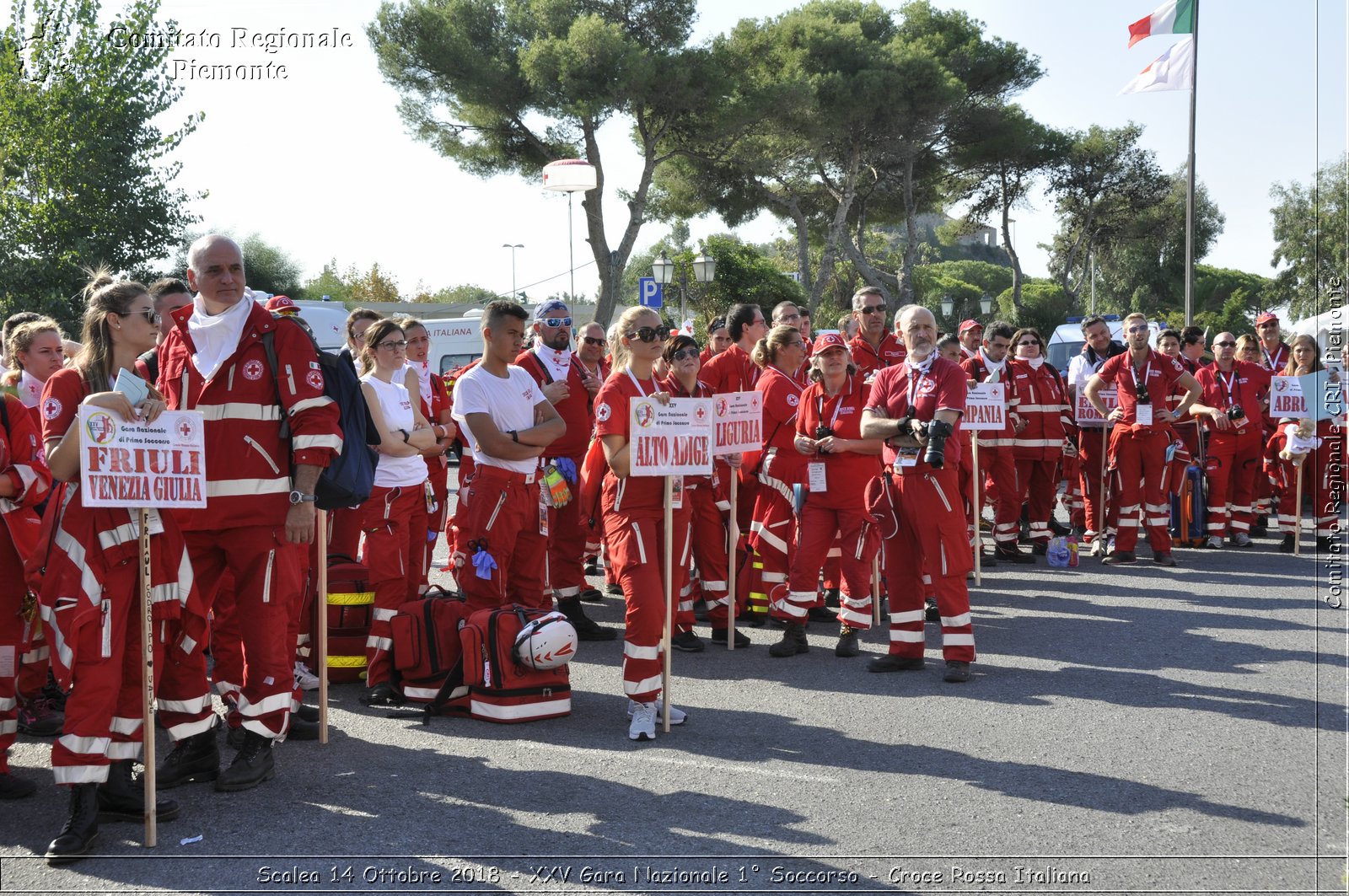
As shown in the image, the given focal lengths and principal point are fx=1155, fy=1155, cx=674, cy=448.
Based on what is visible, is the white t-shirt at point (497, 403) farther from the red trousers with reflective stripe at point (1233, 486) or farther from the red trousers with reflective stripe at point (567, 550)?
the red trousers with reflective stripe at point (1233, 486)

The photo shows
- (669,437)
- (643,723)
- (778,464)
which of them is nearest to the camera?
(643,723)

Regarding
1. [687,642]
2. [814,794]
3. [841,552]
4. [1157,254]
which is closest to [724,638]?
[687,642]

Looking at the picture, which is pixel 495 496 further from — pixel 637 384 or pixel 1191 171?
pixel 1191 171

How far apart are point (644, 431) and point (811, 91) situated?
95.3 ft

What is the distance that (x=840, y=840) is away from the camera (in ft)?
14.8

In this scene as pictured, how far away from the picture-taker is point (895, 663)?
733 cm

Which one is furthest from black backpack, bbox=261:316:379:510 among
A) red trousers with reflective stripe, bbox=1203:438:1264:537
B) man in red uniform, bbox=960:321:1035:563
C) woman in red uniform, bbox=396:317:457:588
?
red trousers with reflective stripe, bbox=1203:438:1264:537

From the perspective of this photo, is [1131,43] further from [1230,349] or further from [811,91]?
[811,91]

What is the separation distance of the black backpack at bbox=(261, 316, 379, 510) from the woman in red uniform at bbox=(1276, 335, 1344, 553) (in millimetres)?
10581

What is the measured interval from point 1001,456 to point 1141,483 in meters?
1.38

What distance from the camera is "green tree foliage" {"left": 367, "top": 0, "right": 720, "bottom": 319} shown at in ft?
94.8

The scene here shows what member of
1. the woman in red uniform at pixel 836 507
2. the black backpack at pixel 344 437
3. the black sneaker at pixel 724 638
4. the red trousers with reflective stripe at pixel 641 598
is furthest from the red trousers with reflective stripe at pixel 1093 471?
the black backpack at pixel 344 437

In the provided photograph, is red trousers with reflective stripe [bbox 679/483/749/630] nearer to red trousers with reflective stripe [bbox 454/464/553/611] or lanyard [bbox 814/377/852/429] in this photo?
lanyard [bbox 814/377/852/429]

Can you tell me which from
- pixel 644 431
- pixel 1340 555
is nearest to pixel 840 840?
pixel 644 431
